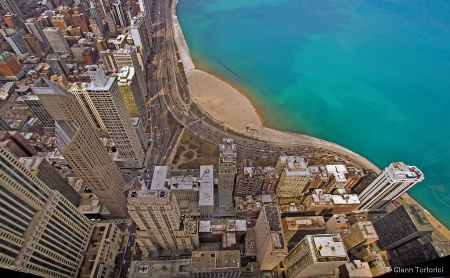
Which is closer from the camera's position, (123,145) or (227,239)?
(227,239)

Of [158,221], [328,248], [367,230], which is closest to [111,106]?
[158,221]

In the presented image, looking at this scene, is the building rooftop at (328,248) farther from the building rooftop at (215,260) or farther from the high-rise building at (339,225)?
the building rooftop at (215,260)

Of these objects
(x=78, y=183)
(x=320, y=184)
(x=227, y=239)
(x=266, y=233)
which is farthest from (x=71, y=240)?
(x=320, y=184)

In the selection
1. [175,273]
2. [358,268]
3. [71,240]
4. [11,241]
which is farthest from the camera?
[358,268]

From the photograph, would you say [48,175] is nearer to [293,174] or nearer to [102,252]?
[102,252]

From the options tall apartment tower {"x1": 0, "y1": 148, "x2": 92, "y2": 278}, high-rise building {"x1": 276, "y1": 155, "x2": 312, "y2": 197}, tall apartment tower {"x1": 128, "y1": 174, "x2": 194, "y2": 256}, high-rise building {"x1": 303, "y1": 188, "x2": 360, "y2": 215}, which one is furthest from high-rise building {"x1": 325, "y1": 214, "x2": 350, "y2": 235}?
tall apartment tower {"x1": 0, "y1": 148, "x2": 92, "y2": 278}

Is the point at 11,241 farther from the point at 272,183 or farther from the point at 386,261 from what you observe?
the point at 386,261

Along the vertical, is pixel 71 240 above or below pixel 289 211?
below
